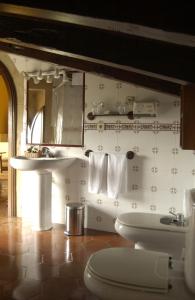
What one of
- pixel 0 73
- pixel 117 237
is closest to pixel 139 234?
pixel 117 237

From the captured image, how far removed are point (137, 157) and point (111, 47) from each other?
1748 mm

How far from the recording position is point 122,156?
3436 mm

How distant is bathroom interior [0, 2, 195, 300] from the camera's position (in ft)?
8.75

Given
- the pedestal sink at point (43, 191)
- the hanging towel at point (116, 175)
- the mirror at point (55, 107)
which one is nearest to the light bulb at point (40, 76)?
the mirror at point (55, 107)

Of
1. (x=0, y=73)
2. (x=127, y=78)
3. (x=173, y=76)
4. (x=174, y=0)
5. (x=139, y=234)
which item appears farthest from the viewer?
(x=0, y=73)

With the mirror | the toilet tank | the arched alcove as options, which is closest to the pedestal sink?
the mirror

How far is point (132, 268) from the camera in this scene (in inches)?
64.8

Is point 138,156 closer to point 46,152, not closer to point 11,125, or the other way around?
point 46,152

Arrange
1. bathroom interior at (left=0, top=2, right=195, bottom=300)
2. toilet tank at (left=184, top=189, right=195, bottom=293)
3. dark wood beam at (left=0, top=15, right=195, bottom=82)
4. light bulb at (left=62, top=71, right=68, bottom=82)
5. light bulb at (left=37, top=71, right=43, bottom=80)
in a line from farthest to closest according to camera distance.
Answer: light bulb at (left=37, top=71, right=43, bottom=80), light bulb at (left=62, top=71, right=68, bottom=82), bathroom interior at (left=0, top=2, right=195, bottom=300), dark wood beam at (left=0, top=15, right=195, bottom=82), toilet tank at (left=184, top=189, right=195, bottom=293)

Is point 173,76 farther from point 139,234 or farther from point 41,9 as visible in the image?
point 139,234

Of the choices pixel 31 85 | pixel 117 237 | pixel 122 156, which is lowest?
pixel 117 237

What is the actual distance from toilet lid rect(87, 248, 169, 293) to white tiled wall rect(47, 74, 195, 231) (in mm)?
1581

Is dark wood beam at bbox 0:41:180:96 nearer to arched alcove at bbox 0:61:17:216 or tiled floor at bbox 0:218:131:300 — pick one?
arched alcove at bbox 0:61:17:216

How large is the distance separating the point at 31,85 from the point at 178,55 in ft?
8.25
